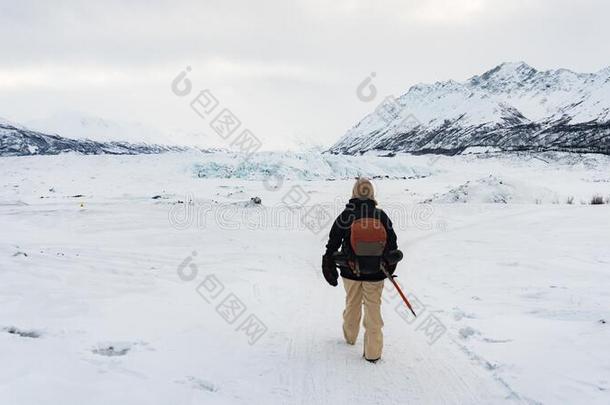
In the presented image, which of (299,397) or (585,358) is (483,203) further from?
(299,397)

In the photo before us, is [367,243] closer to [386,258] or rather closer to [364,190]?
[386,258]

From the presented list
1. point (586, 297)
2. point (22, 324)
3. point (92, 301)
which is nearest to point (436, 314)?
point (586, 297)

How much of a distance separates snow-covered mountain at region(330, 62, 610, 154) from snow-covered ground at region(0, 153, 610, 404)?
260 feet

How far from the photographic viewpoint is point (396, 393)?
4.09m

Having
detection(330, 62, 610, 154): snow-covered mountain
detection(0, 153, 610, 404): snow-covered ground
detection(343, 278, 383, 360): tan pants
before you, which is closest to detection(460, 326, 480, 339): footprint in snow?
detection(0, 153, 610, 404): snow-covered ground

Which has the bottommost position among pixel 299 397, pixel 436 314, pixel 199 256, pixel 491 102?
pixel 491 102

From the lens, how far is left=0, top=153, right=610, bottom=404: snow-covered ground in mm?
4039

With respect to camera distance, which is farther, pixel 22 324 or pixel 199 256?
pixel 199 256

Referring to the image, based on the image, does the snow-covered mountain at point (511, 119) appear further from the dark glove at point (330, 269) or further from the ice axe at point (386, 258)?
the dark glove at point (330, 269)

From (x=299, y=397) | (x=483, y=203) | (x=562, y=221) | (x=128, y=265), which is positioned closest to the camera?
(x=299, y=397)

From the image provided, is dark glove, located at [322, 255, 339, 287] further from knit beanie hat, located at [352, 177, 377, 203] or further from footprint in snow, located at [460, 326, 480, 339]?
footprint in snow, located at [460, 326, 480, 339]

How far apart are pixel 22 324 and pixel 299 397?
114 inches

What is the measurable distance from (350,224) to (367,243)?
27cm

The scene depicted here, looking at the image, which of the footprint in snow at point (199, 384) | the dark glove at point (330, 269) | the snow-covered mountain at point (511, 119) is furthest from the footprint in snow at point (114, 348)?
the snow-covered mountain at point (511, 119)
